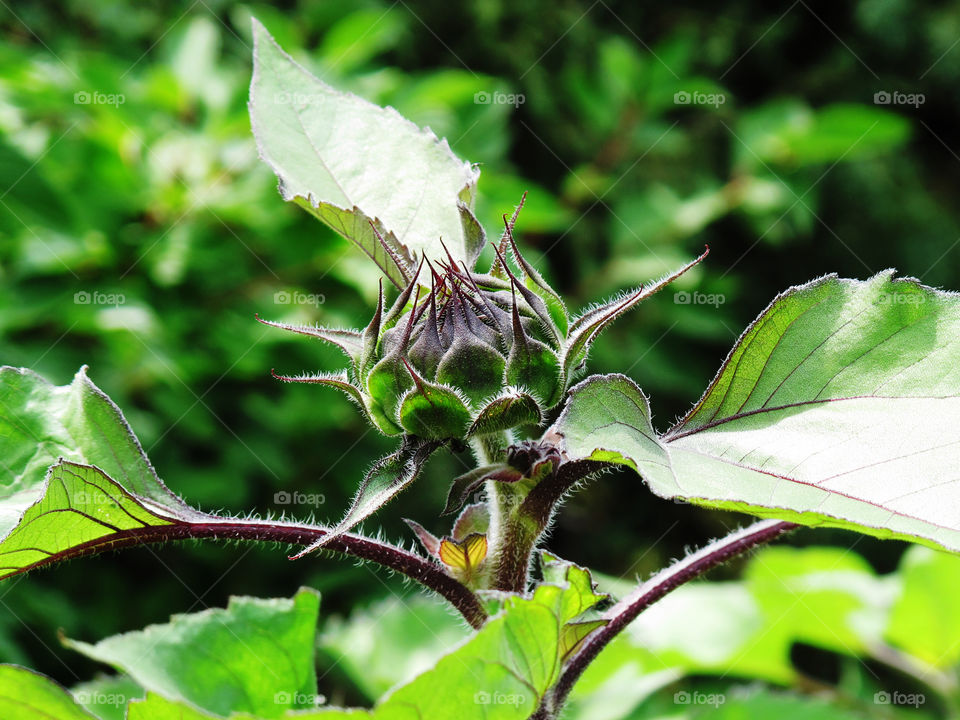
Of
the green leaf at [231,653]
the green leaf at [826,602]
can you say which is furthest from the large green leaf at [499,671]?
the green leaf at [826,602]

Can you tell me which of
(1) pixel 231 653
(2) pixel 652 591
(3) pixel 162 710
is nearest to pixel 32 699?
(3) pixel 162 710

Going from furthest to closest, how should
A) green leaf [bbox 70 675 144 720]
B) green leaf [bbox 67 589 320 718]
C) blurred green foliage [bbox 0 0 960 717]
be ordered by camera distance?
blurred green foliage [bbox 0 0 960 717] → green leaf [bbox 70 675 144 720] → green leaf [bbox 67 589 320 718]

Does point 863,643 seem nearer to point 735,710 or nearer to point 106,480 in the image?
point 735,710

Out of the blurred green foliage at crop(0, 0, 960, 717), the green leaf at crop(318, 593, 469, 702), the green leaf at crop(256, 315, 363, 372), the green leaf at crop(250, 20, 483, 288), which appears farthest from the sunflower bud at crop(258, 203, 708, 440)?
the blurred green foliage at crop(0, 0, 960, 717)

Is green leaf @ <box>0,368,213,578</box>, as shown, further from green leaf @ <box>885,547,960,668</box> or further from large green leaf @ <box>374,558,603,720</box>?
green leaf @ <box>885,547,960,668</box>

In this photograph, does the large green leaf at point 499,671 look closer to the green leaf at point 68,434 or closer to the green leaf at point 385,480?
the green leaf at point 385,480

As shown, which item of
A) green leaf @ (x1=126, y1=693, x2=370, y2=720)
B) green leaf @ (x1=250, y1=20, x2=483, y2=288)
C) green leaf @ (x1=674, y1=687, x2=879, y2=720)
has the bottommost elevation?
green leaf @ (x1=674, y1=687, x2=879, y2=720)
